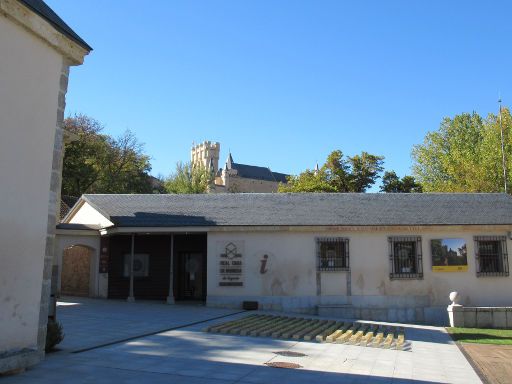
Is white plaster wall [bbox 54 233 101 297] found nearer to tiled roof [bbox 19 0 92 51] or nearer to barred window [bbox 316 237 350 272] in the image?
barred window [bbox 316 237 350 272]

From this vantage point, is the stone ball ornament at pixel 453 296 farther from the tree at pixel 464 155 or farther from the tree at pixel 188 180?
the tree at pixel 188 180

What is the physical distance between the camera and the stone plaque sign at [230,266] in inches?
701

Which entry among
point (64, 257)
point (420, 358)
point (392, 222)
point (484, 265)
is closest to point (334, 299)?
point (392, 222)

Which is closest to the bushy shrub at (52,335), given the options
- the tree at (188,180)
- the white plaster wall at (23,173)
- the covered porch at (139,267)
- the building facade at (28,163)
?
the building facade at (28,163)

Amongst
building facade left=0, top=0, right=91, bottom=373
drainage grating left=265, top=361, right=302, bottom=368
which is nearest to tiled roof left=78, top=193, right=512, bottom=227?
drainage grating left=265, top=361, right=302, bottom=368

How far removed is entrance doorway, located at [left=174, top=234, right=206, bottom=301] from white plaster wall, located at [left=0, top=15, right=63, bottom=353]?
1242 centimetres

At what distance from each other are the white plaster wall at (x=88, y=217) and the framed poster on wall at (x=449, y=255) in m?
12.6

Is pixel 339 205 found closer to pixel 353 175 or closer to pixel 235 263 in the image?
pixel 235 263

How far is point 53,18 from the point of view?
753 centimetres

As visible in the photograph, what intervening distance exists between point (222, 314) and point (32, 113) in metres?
9.88

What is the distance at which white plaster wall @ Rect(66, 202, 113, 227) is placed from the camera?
62.4 feet

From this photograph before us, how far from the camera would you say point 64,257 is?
66.3ft

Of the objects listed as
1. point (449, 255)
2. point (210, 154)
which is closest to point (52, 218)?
point (449, 255)

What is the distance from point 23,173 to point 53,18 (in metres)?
2.60
